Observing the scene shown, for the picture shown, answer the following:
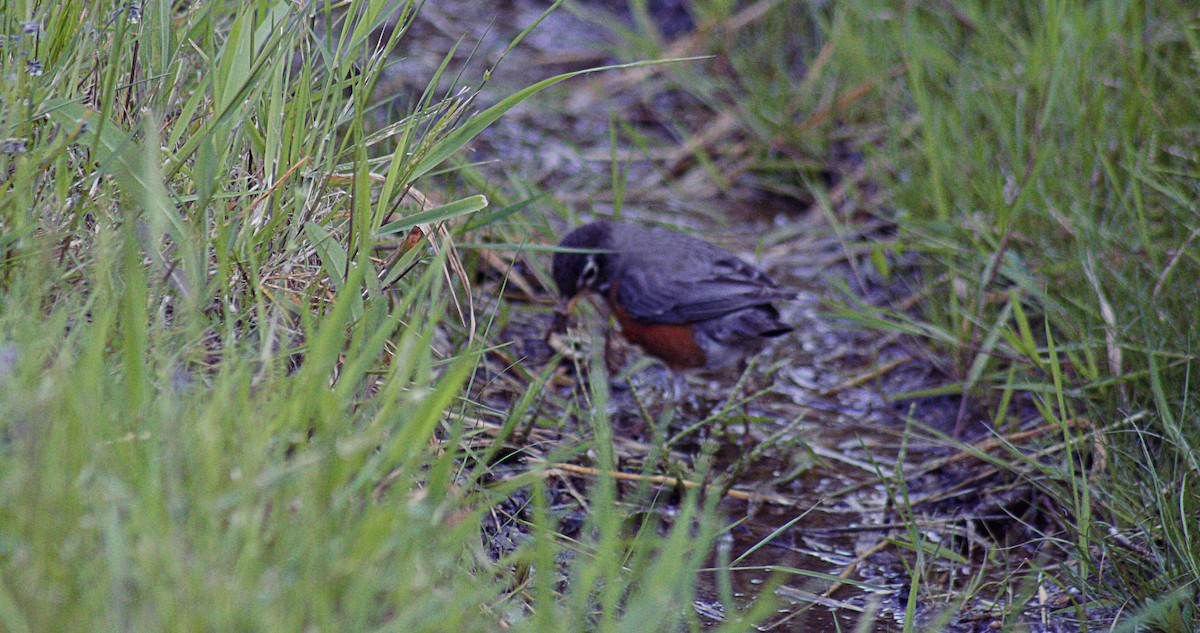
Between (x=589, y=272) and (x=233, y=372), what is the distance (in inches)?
104

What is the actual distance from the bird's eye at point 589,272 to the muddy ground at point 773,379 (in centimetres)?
19

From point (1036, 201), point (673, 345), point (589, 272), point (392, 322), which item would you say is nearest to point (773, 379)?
point (673, 345)

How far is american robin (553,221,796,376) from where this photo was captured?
4.64 metres

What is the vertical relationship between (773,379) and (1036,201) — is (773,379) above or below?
below

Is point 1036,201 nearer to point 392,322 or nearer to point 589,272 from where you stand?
Result: point 589,272

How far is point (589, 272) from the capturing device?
15.3ft

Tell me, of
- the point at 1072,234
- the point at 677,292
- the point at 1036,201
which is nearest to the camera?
the point at 1072,234

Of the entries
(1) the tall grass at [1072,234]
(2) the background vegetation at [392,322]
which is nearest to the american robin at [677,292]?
(2) the background vegetation at [392,322]

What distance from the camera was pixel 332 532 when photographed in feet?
5.72

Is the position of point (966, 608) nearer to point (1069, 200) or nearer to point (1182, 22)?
point (1069, 200)

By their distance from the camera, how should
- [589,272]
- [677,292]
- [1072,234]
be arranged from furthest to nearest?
[677,292], [589,272], [1072,234]

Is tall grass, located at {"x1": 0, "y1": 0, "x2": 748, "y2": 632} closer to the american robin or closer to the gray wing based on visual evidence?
the american robin

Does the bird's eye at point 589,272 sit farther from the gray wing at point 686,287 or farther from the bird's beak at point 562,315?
the gray wing at point 686,287

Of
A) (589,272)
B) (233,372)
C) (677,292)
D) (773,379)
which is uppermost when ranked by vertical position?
(233,372)
